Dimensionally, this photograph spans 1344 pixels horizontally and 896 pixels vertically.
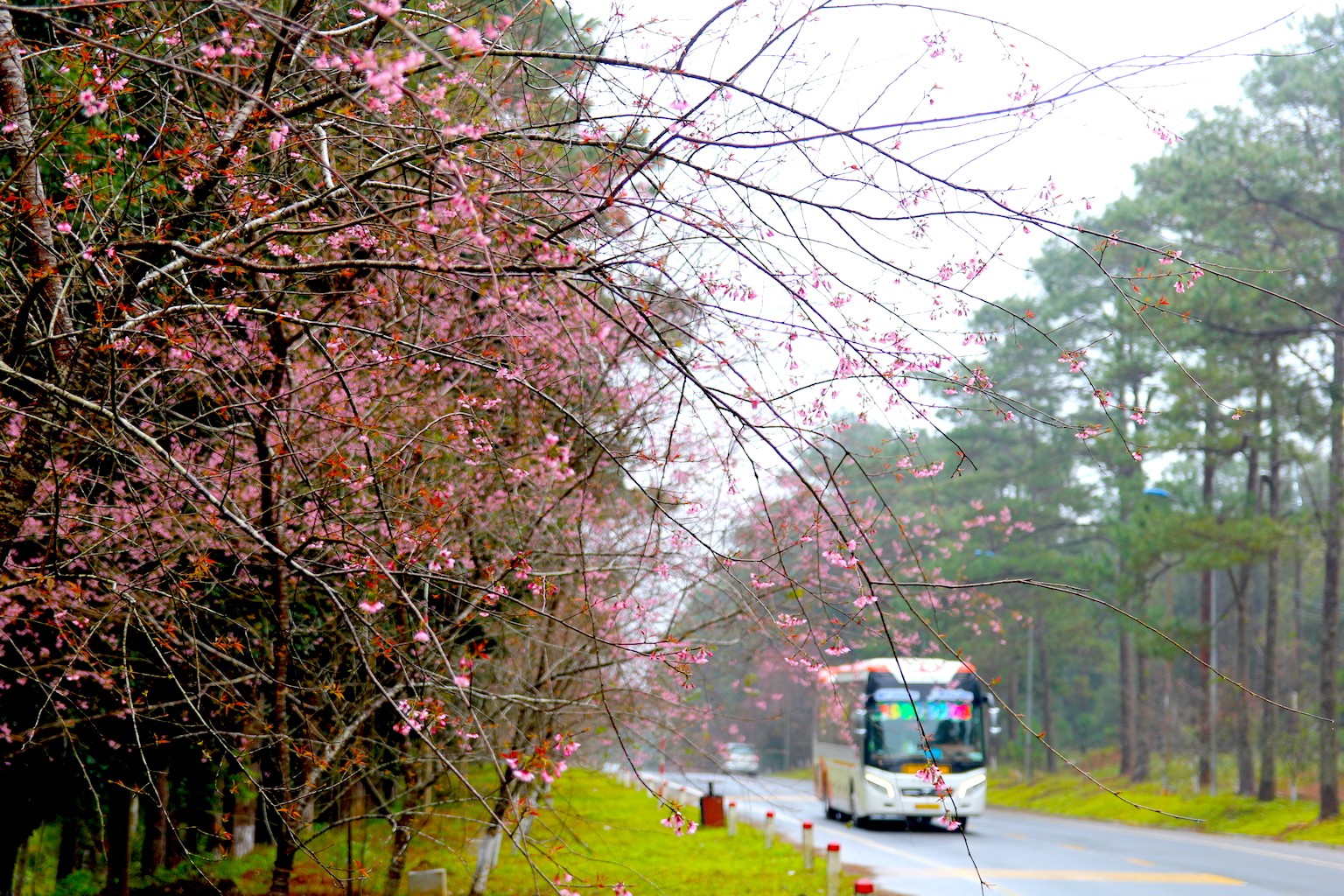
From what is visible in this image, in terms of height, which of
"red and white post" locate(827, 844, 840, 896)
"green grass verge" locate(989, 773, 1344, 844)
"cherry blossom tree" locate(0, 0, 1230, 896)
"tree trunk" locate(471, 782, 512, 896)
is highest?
"cherry blossom tree" locate(0, 0, 1230, 896)

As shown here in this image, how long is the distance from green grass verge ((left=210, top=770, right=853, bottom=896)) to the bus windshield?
432 cm

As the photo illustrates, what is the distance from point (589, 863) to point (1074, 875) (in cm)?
621

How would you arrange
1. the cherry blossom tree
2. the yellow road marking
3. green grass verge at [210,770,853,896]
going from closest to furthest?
the cherry blossom tree → green grass verge at [210,770,853,896] → the yellow road marking

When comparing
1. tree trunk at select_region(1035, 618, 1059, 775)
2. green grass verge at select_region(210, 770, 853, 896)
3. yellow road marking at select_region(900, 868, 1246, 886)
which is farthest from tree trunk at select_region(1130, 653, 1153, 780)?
green grass verge at select_region(210, 770, 853, 896)

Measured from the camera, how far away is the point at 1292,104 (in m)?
24.5

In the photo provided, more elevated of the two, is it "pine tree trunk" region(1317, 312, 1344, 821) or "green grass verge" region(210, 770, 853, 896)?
"pine tree trunk" region(1317, 312, 1344, 821)

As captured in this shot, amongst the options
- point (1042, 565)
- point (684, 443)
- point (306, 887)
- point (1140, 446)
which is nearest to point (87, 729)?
point (306, 887)

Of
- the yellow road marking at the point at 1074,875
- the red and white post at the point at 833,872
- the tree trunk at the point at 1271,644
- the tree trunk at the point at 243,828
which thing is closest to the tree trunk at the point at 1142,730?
the tree trunk at the point at 1271,644

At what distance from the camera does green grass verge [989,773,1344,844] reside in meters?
22.4

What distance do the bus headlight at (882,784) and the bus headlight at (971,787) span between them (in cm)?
128

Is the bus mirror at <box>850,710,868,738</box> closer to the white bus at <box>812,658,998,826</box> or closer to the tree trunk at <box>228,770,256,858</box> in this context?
the white bus at <box>812,658,998,826</box>

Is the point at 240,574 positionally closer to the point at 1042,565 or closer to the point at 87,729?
the point at 87,729

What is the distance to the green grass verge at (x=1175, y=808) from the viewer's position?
73.5 ft

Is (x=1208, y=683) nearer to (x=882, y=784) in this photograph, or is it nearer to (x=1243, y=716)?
(x=1243, y=716)
